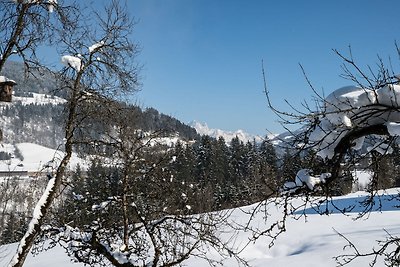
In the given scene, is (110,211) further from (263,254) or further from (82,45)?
(263,254)

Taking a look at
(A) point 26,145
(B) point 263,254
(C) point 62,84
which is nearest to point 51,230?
(C) point 62,84

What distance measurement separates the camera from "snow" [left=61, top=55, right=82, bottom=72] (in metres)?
6.81

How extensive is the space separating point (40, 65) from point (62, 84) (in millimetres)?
795

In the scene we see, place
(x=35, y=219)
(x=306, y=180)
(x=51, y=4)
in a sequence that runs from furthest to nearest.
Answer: (x=35, y=219), (x=51, y=4), (x=306, y=180)

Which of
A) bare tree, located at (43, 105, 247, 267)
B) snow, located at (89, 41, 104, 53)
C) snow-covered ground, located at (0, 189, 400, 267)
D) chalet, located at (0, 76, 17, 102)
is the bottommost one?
snow-covered ground, located at (0, 189, 400, 267)

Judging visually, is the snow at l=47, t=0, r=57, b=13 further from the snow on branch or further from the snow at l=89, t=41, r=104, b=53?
the snow on branch

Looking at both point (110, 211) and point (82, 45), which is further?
point (110, 211)

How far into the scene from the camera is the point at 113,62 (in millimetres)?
7539

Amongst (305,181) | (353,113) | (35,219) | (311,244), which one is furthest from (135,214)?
(311,244)

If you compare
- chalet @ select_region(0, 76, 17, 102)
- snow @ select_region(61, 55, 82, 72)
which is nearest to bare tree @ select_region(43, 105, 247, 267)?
snow @ select_region(61, 55, 82, 72)

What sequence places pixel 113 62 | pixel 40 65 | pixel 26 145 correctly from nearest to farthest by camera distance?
pixel 40 65
pixel 113 62
pixel 26 145

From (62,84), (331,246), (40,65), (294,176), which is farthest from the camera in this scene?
(331,246)

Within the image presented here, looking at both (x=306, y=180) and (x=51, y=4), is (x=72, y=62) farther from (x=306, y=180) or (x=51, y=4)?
(x=306, y=180)

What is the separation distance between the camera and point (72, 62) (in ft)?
22.4
